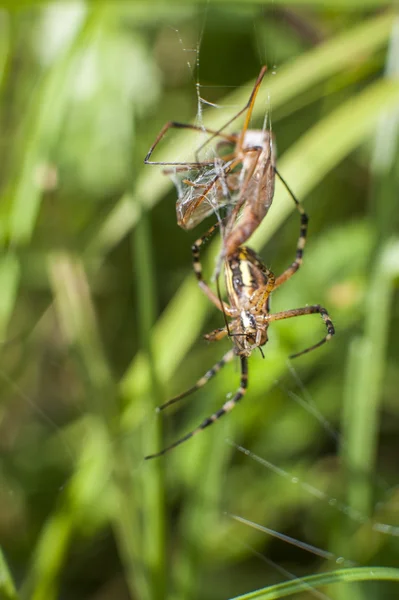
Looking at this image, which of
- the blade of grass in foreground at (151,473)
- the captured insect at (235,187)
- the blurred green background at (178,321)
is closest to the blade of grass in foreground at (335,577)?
the blurred green background at (178,321)

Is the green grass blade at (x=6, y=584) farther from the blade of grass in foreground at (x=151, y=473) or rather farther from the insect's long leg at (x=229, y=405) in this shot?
the insect's long leg at (x=229, y=405)

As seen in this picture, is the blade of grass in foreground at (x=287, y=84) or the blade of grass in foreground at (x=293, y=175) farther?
the blade of grass in foreground at (x=287, y=84)

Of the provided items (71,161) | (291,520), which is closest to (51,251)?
(71,161)

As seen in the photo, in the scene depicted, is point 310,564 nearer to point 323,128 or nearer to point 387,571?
point 387,571

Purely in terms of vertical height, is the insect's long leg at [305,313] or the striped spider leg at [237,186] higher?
the striped spider leg at [237,186]

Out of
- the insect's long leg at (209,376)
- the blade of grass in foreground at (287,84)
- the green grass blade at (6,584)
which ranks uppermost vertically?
the blade of grass in foreground at (287,84)

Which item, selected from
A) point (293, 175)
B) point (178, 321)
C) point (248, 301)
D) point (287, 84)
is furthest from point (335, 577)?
point (287, 84)
